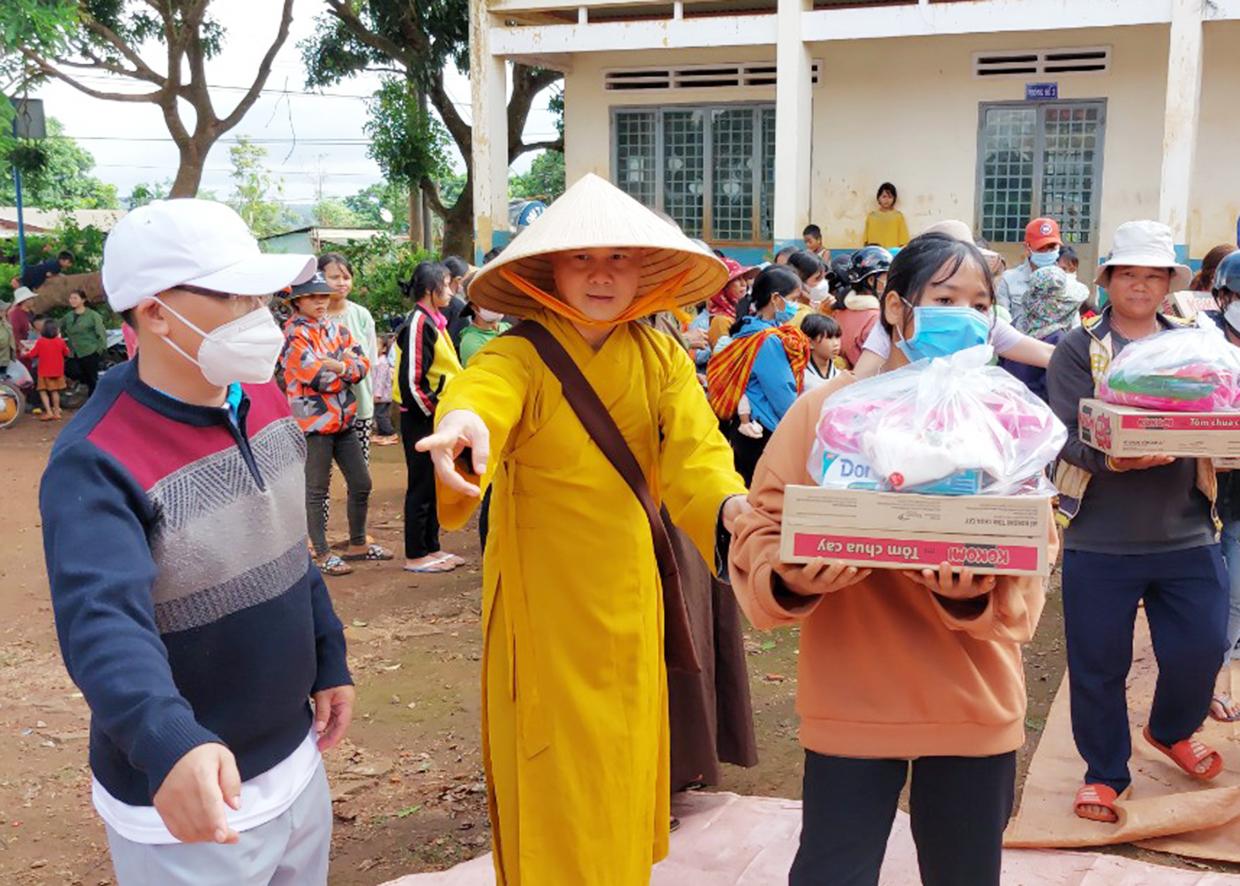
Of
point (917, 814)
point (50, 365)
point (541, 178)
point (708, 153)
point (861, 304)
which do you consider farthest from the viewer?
point (541, 178)

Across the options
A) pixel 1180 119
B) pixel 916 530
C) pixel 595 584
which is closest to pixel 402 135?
pixel 1180 119

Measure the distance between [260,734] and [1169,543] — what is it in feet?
9.34

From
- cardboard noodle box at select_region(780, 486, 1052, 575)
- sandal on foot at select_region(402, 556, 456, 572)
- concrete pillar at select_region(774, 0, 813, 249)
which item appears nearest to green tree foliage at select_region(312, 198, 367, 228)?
concrete pillar at select_region(774, 0, 813, 249)

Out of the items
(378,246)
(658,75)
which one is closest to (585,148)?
(658,75)

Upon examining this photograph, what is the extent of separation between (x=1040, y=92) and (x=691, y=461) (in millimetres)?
12567

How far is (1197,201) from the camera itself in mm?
13461

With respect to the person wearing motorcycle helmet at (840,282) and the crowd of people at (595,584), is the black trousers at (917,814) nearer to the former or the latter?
the crowd of people at (595,584)

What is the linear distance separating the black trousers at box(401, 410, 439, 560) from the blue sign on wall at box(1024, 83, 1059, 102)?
31.1 feet

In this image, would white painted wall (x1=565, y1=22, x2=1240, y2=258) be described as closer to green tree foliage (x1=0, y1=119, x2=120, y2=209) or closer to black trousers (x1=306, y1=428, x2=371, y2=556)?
black trousers (x1=306, y1=428, x2=371, y2=556)

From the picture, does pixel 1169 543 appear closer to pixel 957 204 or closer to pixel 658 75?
pixel 957 204

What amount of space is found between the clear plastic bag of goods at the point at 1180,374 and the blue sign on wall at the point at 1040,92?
444 inches

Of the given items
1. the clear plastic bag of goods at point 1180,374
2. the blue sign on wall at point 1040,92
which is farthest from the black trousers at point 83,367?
the clear plastic bag of goods at point 1180,374

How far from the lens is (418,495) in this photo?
7320 mm

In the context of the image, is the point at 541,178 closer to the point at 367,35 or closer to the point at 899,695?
the point at 367,35
